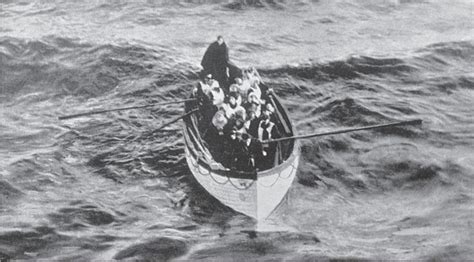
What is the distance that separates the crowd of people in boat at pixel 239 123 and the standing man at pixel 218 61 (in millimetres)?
1272

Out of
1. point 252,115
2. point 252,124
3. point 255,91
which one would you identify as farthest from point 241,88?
point 252,124

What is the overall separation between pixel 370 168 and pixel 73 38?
685 inches

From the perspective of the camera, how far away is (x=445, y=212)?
14945mm

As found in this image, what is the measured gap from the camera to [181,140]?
19.6 m

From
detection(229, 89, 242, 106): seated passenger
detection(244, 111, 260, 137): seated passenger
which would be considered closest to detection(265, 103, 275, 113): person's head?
detection(229, 89, 242, 106): seated passenger

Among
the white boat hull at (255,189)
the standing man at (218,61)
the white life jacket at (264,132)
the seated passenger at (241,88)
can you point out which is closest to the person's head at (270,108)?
the seated passenger at (241,88)

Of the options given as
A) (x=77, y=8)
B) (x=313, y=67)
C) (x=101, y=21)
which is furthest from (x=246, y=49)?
(x=77, y=8)

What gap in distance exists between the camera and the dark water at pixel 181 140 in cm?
1401

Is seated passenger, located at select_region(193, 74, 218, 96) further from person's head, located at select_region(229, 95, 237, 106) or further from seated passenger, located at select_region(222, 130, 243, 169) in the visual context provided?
seated passenger, located at select_region(222, 130, 243, 169)

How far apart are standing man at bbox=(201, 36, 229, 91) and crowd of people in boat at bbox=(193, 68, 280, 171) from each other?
4.17ft

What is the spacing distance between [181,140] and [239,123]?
4450mm

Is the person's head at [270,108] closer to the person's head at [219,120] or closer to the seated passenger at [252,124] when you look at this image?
the seated passenger at [252,124]

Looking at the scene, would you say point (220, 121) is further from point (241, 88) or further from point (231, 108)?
point (241, 88)

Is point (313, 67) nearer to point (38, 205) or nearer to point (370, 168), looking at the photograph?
point (370, 168)
